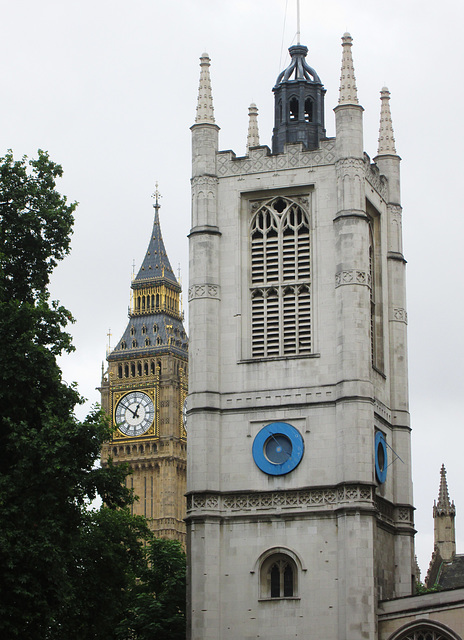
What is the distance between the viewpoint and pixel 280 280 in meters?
49.1

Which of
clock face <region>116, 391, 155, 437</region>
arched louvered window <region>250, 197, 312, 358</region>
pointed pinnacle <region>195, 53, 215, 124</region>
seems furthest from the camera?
clock face <region>116, 391, 155, 437</region>

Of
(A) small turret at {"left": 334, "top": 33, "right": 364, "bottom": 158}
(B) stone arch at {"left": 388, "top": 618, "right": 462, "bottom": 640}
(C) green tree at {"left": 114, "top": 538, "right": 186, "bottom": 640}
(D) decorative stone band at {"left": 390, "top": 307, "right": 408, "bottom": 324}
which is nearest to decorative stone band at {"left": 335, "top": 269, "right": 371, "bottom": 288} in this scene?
(A) small turret at {"left": 334, "top": 33, "right": 364, "bottom": 158}

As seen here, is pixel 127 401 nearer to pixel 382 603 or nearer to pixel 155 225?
pixel 155 225

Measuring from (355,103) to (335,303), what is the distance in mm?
7041

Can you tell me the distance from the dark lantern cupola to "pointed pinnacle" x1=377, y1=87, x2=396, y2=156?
2.64 metres

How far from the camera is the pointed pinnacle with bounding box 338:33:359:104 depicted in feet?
163

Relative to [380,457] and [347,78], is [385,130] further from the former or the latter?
[380,457]

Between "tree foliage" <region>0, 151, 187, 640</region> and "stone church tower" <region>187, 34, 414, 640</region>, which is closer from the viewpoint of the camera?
"tree foliage" <region>0, 151, 187, 640</region>

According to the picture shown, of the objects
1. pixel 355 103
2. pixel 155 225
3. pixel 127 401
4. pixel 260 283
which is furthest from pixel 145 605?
pixel 155 225

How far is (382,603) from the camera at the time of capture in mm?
45000

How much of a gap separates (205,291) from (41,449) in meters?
12.8

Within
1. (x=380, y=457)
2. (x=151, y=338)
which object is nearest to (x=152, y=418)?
(x=151, y=338)

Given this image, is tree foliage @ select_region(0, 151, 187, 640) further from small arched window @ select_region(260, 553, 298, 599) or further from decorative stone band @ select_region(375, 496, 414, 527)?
decorative stone band @ select_region(375, 496, 414, 527)

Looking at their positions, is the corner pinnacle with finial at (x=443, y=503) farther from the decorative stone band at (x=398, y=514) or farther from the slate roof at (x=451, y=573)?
the decorative stone band at (x=398, y=514)
